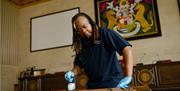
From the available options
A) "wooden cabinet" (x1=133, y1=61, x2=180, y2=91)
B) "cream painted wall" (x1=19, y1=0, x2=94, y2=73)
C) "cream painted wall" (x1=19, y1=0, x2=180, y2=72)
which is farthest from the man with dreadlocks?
"cream painted wall" (x1=19, y1=0, x2=94, y2=73)

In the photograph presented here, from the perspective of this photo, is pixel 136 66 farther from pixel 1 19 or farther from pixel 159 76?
pixel 1 19

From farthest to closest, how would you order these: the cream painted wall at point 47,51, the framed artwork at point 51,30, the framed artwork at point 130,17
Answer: the framed artwork at point 51,30 → the cream painted wall at point 47,51 → the framed artwork at point 130,17

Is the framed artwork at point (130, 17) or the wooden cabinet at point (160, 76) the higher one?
the framed artwork at point (130, 17)

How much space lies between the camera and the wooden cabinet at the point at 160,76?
3.42m

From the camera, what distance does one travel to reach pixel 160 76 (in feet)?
11.5

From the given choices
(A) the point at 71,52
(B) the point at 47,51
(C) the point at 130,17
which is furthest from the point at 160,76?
(B) the point at 47,51

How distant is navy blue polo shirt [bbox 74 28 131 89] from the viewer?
67.4 inches

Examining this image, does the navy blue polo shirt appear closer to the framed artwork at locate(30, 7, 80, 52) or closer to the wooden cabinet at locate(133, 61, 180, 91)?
the wooden cabinet at locate(133, 61, 180, 91)

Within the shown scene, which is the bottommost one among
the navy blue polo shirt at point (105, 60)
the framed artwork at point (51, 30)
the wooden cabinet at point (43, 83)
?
the wooden cabinet at point (43, 83)

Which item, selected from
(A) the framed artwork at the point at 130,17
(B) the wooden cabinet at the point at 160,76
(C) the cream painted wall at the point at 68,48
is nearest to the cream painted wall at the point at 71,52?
(C) the cream painted wall at the point at 68,48

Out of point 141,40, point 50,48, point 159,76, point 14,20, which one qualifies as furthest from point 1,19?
point 159,76

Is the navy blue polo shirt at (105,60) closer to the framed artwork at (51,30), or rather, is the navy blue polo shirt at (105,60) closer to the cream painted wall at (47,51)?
the cream painted wall at (47,51)

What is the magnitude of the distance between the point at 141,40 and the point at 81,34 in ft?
8.01

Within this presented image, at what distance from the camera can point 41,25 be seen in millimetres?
5172
